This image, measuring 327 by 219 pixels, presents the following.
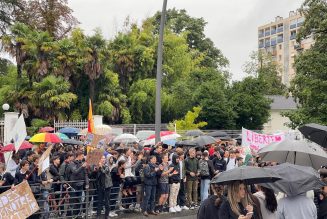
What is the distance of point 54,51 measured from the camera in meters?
32.2

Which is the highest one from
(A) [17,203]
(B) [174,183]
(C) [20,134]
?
(C) [20,134]

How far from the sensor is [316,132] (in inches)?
446

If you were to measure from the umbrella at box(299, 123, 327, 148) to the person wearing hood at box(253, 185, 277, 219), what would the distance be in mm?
4553

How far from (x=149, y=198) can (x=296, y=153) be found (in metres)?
5.12

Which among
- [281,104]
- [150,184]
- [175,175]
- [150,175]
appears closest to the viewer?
[150,175]

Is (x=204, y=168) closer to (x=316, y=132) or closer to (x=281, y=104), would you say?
(x=316, y=132)

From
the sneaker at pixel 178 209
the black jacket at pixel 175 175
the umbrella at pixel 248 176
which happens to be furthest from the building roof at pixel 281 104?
the umbrella at pixel 248 176

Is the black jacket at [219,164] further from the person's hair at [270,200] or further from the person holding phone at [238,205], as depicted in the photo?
the person holding phone at [238,205]

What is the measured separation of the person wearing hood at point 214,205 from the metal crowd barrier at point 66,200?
20.1 feet

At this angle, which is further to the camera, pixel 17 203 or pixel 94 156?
pixel 94 156

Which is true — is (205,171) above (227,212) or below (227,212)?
below

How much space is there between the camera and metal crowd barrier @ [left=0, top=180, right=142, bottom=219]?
12.3m

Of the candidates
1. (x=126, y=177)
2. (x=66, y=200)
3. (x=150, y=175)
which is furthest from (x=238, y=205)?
(x=126, y=177)

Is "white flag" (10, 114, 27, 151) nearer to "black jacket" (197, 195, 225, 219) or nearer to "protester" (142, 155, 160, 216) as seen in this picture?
"protester" (142, 155, 160, 216)
